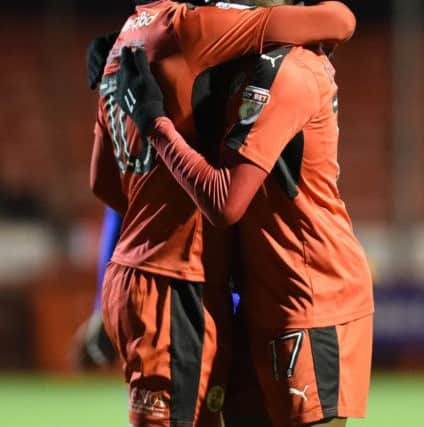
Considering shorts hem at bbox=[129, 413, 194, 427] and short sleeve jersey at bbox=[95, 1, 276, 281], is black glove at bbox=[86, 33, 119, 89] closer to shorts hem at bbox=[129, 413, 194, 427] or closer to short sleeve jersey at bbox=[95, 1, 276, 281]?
short sleeve jersey at bbox=[95, 1, 276, 281]

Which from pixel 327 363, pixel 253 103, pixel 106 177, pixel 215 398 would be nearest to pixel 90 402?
pixel 106 177

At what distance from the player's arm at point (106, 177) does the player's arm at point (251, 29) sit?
0.47 m

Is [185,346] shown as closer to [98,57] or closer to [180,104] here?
[180,104]

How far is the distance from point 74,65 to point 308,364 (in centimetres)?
1441

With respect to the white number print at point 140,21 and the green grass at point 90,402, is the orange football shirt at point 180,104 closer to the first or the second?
the white number print at point 140,21

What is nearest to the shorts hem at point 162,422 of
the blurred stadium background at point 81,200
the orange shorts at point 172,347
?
the orange shorts at point 172,347

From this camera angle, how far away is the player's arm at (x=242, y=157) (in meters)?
2.92

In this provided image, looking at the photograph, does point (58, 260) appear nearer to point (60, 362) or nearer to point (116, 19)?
point (60, 362)

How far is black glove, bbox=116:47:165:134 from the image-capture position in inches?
119

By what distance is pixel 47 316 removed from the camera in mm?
10039

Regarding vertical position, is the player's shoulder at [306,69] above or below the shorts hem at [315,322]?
above

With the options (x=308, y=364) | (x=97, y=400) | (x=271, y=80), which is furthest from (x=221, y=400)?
(x=97, y=400)

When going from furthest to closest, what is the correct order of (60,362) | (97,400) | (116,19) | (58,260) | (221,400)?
(116,19) < (58,260) < (60,362) < (97,400) < (221,400)

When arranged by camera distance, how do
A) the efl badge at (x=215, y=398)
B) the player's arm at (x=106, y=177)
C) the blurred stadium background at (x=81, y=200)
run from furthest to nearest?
the blurred stadium background at (x=81, y=200) < the player's arm at (x=106, y=177) < the efl badge at (x=215, y=398)
